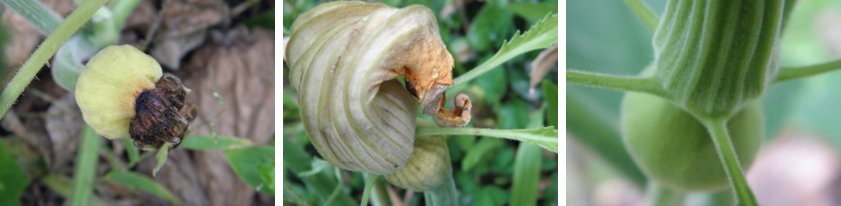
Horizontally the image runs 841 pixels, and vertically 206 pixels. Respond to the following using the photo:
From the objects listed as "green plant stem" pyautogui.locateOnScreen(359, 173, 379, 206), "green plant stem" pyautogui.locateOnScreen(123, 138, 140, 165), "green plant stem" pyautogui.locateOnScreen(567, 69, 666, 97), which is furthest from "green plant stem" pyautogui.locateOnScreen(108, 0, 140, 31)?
"green plant stem" pyautogui.locateOnScreen(567, 69, 666, 97)

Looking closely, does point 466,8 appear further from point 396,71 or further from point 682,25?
point 682,25

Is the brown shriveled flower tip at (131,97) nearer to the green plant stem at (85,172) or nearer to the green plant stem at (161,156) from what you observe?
the green plant stem at (161,156)

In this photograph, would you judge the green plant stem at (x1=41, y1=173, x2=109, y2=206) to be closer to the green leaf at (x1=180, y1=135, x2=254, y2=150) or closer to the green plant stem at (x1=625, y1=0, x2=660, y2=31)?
the green leaf at (x1=180, y1=135, x2=254, y2=150)

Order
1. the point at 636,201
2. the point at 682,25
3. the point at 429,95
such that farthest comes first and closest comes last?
1. the point at 636,201
2. the point at 429,95
3. the point at 682,25

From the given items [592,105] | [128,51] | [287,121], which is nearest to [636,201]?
[592,105]

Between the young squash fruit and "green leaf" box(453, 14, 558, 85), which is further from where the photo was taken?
"green leaf" box(453, 14, 558, 85)

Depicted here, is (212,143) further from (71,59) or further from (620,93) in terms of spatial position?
(620,93)

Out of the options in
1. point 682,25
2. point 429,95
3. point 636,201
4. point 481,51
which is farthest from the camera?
point 636,201
